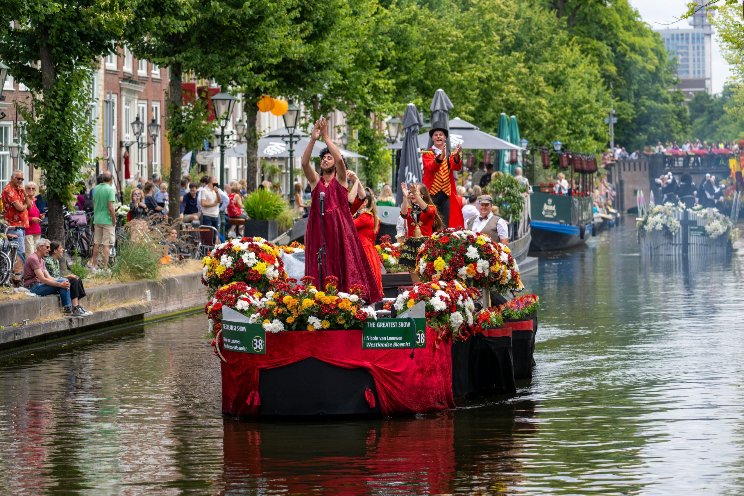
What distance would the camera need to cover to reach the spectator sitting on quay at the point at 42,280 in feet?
74.8

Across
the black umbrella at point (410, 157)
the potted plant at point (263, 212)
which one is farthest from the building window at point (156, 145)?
the black umbrella at point (410, 157)

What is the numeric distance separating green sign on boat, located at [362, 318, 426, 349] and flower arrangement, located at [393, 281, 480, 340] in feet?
0.55

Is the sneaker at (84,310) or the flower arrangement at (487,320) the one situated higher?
the flower arrangement at (487,320)

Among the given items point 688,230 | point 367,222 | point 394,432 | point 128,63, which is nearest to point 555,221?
point 688,230

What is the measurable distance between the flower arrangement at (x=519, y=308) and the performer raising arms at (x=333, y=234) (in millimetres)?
2178

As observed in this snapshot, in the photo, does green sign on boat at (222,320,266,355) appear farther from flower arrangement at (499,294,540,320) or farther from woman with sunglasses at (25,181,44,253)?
woman with sunglasses at (25,181,44,253)

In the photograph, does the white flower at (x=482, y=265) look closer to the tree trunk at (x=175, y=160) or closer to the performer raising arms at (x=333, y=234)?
the performer raising arms at (x=333, y=234)

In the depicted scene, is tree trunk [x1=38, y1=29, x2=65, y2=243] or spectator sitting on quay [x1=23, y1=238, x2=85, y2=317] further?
tree trunk [x1=38, y1=29, x2=65, y2=243]

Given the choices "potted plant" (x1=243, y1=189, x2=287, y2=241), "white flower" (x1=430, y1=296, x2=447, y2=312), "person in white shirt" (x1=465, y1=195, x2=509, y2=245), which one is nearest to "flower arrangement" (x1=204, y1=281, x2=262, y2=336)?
"white flower" (x1=430, y1=296, x2=447, y2=312)

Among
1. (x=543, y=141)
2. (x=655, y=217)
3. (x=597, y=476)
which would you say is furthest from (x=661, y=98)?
(x=597, y=476)

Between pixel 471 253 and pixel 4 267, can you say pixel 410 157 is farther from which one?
pixel 471 253

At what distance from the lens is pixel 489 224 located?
75.1 ft

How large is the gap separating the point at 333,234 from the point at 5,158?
1092 inches

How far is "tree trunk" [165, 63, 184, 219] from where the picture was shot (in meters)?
33.3
